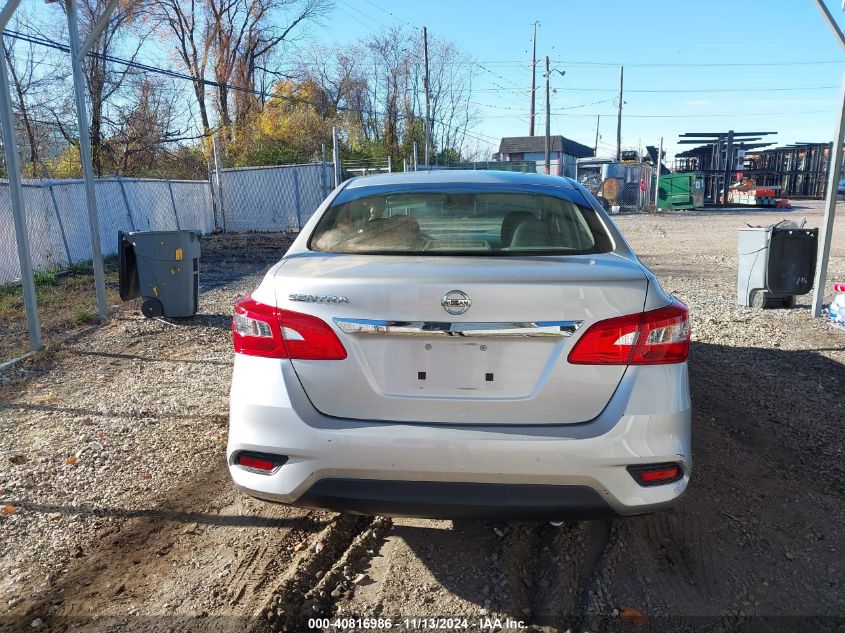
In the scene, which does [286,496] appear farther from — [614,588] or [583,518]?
[614,588]

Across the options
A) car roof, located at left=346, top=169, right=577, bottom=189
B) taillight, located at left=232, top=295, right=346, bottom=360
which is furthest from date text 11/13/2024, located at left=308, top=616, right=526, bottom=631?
car roof, located at left=346, top=169, right=577, bottom=189

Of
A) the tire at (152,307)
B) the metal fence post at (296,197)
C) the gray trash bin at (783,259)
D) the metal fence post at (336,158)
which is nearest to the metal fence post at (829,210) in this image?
the gray trash bin at (783,259)

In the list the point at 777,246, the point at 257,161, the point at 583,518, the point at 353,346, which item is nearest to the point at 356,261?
the point at 353,346

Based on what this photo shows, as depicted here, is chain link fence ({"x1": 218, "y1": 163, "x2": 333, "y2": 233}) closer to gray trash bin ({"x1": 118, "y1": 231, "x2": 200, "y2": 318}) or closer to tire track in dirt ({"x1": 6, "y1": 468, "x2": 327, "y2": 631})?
gray trash bin ({"x1": 118, "y1": 231, "x2": 200, "y2": 318})

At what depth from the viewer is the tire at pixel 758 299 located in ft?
28.0

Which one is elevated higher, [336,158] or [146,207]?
[336,158]

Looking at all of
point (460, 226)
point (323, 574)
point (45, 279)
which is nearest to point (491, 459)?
point (323, 574)

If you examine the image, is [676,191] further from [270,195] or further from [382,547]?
[382,547]

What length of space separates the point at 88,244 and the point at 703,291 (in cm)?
1247

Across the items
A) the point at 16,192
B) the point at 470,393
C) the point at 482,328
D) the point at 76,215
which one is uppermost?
the point at 16,192

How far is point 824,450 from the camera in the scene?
14.1ft

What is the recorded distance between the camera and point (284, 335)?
8.39ft

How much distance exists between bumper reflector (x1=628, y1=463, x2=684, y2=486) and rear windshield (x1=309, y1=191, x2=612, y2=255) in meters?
0.97

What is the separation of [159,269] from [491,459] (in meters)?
6.78
